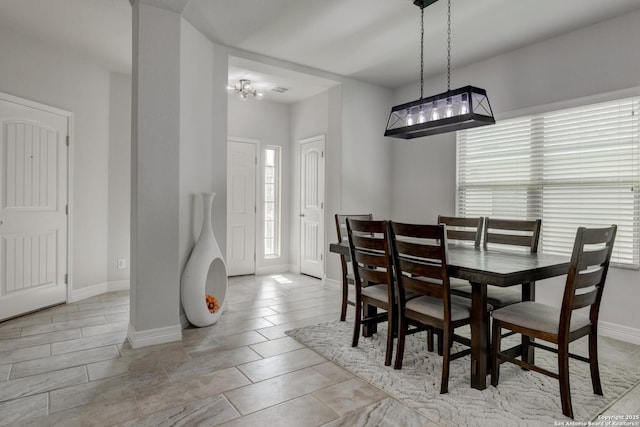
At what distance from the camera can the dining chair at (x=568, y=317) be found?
80.4 inches

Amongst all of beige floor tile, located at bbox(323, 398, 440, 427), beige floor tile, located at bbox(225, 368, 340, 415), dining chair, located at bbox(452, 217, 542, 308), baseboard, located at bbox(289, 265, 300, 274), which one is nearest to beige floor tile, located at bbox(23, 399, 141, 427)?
beige floor tile, located at bbox(225, 368, 340, 415)

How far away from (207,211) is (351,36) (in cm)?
220

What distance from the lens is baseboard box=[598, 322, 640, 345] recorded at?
3229 millimetres

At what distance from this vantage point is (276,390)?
2.34 metres

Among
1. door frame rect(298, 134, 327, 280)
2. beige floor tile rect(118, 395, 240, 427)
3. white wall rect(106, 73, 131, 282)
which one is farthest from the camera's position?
door frame rect(298, 134, 327, 280)

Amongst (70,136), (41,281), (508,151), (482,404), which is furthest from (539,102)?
(41,281)

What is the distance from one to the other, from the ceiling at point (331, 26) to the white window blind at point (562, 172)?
0.84 meters

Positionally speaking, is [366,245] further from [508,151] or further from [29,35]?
[29,35]

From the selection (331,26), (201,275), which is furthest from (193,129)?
(331,26)

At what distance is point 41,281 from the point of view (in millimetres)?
4059

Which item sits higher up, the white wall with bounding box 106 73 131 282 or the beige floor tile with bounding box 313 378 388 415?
the white wall with bounding box 106 73 131 282

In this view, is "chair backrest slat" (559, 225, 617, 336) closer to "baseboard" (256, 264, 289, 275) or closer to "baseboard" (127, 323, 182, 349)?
"baseboard" (127, 323, 182, 349)

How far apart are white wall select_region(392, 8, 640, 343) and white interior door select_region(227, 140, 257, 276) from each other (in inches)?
98.4

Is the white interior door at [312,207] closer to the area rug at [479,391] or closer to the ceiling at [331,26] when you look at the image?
the ceiling at [331,26]
